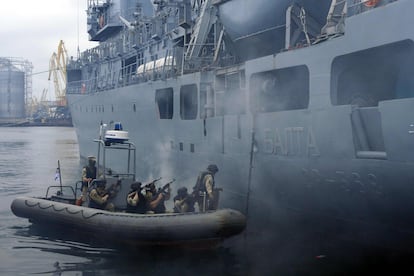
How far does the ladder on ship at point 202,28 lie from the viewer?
19047 mm

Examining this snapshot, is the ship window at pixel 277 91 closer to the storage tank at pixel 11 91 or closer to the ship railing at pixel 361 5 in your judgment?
the ship railing at pixel 361 5

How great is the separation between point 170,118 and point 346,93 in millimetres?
10637

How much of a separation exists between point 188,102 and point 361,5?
9298 mm

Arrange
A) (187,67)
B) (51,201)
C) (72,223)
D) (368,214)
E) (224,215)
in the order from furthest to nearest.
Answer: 1. (187,67)
2. (51,201)
3. (72,223)
4. (224,215)
5. (368,214)

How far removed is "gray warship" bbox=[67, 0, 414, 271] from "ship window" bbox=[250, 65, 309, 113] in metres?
0.03

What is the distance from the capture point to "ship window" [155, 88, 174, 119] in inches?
845

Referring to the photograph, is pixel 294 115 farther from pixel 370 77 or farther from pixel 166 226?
pixel 166 226

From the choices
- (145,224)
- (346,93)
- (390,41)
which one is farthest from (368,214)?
(145,224)

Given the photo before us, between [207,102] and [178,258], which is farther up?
[207,102]

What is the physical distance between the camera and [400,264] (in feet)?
36.8

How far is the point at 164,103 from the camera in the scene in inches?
864

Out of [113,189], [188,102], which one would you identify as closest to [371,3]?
[113,189]

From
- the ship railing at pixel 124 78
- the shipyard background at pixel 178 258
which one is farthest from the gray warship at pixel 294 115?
the shipyard background at pixel 178 258

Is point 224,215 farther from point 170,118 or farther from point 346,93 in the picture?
point 170,118
